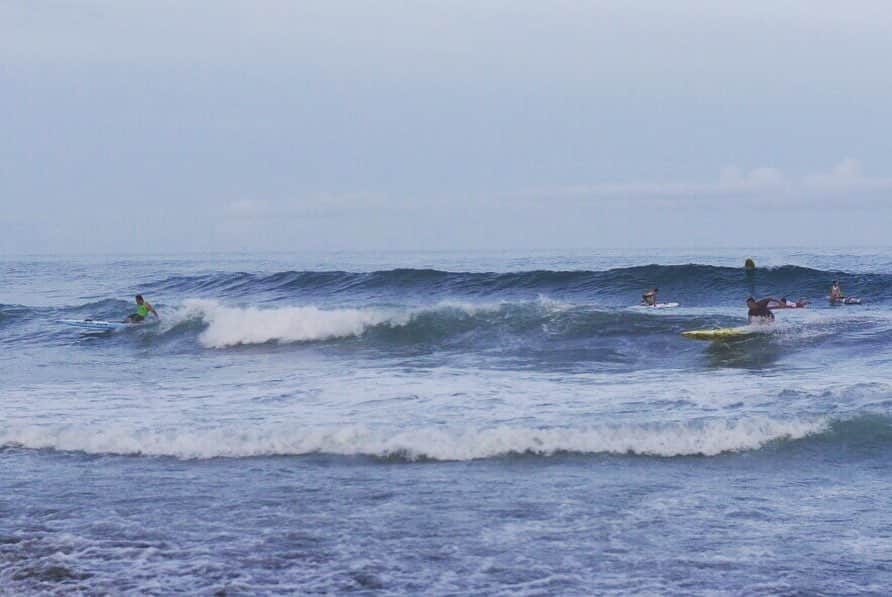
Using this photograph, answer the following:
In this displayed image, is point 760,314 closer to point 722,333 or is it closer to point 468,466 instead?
point 722,333

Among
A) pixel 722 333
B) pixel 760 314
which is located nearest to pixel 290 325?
pixel 722 333

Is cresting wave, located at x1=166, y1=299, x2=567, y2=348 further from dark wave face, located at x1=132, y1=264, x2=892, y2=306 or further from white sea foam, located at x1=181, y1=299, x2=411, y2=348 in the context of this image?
dark wave face, located at x1=132, y1=264, x2=892, y2=306

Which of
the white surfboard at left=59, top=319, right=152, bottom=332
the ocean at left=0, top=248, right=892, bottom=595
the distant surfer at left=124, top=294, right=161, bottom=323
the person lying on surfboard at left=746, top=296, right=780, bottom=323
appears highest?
the person lying on surfboard at left=746, top=296, right=780, bottom=323

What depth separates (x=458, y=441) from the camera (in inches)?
447

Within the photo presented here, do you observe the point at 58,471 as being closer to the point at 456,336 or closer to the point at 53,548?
the point at 53,548

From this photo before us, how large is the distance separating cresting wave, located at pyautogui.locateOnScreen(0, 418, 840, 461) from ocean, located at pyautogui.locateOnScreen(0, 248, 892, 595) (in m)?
0.04

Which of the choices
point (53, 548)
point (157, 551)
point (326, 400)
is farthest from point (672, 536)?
point (326, 400)

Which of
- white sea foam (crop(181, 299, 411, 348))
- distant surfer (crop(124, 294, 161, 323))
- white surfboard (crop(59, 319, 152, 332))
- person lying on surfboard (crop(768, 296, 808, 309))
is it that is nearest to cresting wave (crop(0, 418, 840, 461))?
person lying on surfboard (crop(768, 296, 808, 309))

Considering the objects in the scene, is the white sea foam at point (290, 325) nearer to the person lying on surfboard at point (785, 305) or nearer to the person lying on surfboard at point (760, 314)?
the person lying on surfboard at point (760, 314)

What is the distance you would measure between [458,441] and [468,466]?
2.41 ft

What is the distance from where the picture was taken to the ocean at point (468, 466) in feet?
23.6

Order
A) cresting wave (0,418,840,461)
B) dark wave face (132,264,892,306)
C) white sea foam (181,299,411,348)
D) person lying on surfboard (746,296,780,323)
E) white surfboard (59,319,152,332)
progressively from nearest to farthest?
cresting wave (0,418,840,461)
person lying on surfboard (746,296,780,323)
white sea foam (181,299,411,348)
white surfboard (59,319,152,332)
dark wave face (132,264,892,306)

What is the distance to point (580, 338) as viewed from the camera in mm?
21734

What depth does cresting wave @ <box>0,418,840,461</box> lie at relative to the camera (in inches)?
438
